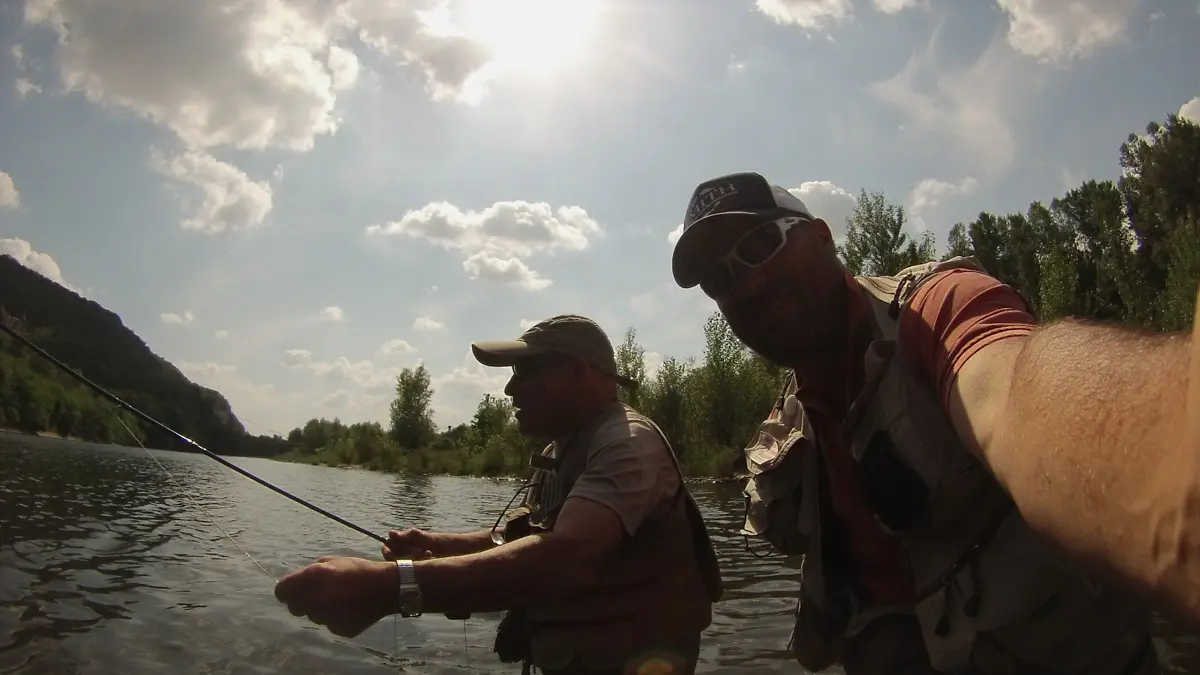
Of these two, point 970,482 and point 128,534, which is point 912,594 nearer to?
point 970,482

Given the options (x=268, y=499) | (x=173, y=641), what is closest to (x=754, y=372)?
(x=268, y=499)

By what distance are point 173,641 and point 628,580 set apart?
17.2 ft

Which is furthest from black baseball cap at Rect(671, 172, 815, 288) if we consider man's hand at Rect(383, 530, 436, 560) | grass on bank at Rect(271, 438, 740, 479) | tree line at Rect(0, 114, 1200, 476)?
grass on bank at Rect(271, 438, 740, 479)

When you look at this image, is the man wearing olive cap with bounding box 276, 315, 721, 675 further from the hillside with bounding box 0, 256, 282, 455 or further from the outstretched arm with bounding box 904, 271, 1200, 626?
the hillside with bounding box 0, 256, 282, 455

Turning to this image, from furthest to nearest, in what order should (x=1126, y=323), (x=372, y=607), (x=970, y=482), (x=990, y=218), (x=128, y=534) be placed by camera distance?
1. (x=990, y=218)
2. (x=128, y=534)
3. (x=372, y=607)
4. (x=970, y=482)
5. (x=1126, y=323)

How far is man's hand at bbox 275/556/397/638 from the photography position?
2252 millimetres

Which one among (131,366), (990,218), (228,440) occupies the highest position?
(990,218)

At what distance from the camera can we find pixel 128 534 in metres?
11.5

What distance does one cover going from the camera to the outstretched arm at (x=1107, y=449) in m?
0.75

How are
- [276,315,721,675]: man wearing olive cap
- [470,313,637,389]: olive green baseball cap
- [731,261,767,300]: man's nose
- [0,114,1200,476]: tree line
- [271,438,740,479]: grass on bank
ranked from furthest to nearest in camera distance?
[271,438,740,479]: grass on bank < [0,114,1200,476]: tree line < [470,313,637,389]: olive green baseball cap < [731,261,767,300]: man's nose < [276,315,721,675]: man wearing olive cap

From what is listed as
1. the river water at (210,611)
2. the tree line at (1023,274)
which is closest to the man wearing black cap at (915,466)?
the river water at (210,611)

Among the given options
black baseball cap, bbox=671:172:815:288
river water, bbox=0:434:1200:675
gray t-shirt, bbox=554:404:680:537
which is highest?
black baseball cap, bbox=671:172:815:288

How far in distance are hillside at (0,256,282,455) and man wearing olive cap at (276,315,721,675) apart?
53460 millimetres

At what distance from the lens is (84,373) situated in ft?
184
